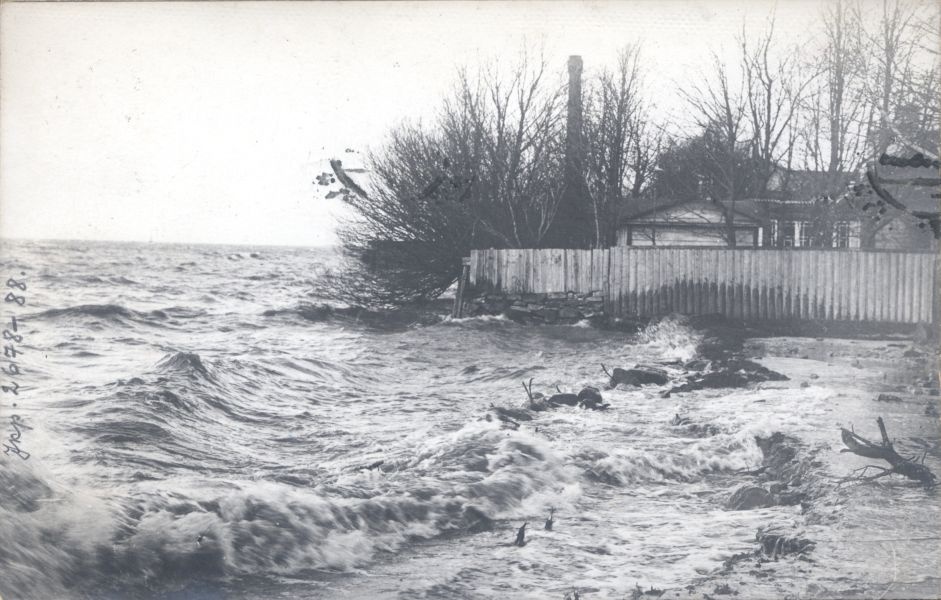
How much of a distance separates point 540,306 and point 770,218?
1.65 m

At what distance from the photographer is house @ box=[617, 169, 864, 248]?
13.5 ft

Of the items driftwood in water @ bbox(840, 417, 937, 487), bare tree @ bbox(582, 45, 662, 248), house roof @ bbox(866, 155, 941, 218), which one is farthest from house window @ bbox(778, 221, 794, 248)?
driftwood in water @ bbox(840, 417, 937, 487)

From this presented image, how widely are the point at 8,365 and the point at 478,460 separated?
9.70 feet

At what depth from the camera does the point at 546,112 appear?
4297mm

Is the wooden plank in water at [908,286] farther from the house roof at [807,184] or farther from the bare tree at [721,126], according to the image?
the bare tree at [721,126]

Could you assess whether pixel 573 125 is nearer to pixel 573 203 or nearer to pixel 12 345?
pixel 573 203

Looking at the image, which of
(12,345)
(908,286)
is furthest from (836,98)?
(12,345)

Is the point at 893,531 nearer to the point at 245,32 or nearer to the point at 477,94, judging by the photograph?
the point at 477,94

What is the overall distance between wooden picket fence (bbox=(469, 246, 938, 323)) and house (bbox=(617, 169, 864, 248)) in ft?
0.31

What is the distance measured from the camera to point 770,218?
4.39 meters

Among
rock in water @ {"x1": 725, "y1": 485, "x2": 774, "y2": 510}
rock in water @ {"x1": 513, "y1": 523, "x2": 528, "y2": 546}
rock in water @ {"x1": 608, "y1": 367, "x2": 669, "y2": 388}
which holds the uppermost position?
rock in water @ {"x1": 608, "y1": 367, "x2": 669, "y2": 388}

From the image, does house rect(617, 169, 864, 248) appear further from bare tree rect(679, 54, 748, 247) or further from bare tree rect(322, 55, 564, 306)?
bare tree rect(322, 55, 564, 306)

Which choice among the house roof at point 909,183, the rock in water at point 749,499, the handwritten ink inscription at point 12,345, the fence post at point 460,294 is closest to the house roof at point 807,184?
the house roof at point 909,183

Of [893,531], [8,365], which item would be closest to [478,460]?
[893,531]
